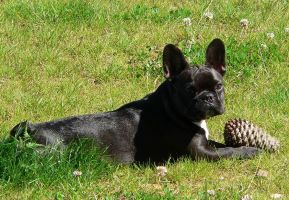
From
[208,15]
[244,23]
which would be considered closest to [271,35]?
[244,23]

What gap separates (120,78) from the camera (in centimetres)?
966

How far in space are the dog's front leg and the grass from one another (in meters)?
0.10

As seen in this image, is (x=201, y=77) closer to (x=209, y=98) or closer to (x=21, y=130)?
(x=209, y=98)

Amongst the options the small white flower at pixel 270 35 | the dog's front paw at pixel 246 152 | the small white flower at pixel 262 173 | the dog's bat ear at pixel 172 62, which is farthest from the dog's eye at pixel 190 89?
the small white flower at pixel 270 35

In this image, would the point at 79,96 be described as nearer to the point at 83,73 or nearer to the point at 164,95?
the point at 83,73

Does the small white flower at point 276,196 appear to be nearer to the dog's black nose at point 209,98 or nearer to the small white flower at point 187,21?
the dog's black nose at point 209,98

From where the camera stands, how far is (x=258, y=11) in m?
11.2

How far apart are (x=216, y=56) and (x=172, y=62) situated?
0.46 meters

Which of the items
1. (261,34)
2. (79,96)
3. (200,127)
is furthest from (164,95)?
(261,34)

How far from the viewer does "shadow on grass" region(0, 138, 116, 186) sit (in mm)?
6512

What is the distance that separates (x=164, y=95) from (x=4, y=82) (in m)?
2.89

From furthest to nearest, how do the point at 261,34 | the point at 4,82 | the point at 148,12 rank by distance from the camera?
the point at 148,12, the point at 261,34, the point at 4,82

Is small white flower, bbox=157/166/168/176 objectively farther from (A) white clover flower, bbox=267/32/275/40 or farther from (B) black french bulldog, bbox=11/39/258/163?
(A) white clover flower, bbox=267/32/275/40

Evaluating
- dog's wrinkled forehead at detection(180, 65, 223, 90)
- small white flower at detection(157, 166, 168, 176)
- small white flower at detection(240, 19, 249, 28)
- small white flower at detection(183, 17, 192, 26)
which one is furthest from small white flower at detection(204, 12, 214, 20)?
small white flower at detection(157, 166, 168, 176)
